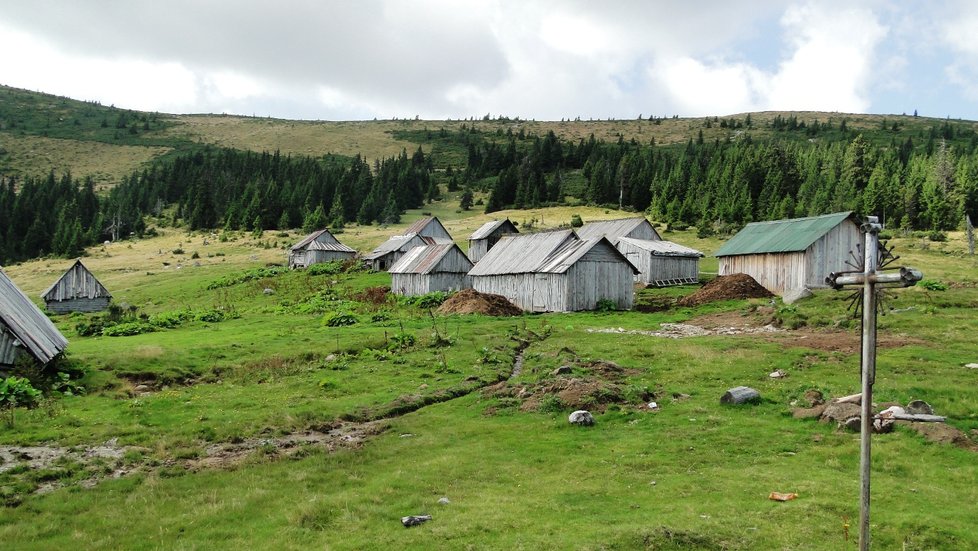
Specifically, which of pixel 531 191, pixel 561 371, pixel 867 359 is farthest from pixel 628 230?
pixel 531 191

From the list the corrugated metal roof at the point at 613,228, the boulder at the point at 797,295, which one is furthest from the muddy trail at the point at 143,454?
the corrugated metal roof at the point at 613,228

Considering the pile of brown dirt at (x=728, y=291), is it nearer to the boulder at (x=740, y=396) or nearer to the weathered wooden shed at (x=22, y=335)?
the boulder at (x=740, y=396)

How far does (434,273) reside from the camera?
5988cm

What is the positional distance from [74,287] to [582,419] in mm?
56232

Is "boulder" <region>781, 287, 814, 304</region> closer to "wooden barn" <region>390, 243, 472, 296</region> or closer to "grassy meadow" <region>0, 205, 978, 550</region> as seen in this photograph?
"grassy meadow" <region>0, 205, 978, 550</region>

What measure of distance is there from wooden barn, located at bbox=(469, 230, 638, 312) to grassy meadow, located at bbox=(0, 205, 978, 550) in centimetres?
957

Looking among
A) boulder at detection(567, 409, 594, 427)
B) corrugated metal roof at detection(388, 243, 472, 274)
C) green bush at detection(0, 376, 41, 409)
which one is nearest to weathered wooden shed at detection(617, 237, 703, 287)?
corrugated metal roof at detection(388, 243, 472, 274)

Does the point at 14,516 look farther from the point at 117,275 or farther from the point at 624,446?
the point at 117,275

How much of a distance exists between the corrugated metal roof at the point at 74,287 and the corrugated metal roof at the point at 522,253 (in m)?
34.5

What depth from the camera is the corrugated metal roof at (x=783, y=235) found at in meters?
50.8

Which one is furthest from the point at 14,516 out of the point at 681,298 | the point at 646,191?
the point at 646,191

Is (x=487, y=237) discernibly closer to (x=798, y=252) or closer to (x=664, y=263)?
(x=664, y=263)

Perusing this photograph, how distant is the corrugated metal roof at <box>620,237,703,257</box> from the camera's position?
62866mm

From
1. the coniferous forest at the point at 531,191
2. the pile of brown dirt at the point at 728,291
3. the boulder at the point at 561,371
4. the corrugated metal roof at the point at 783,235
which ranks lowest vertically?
the boulder at the point at 561,371
